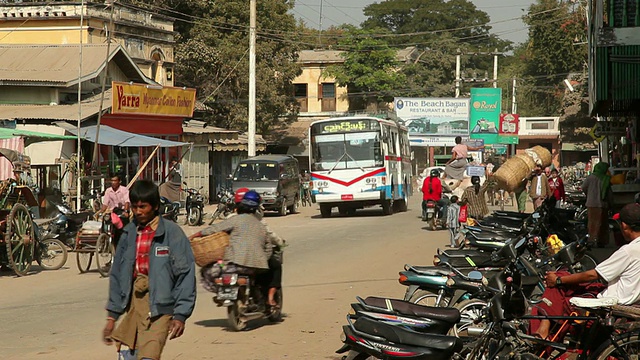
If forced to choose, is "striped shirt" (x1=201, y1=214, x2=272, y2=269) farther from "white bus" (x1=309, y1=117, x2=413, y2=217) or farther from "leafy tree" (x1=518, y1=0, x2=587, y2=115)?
"leafy tree" (x1=518, y1=0, x2=587, y2=115)

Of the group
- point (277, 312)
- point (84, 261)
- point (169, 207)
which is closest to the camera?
point (277, 312)

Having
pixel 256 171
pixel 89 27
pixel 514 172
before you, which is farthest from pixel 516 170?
pixel 89 27

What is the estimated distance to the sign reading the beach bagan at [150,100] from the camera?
28891 mm

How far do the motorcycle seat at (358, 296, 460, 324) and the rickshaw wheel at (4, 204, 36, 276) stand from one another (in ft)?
31.6

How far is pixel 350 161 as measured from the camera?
28688 mm

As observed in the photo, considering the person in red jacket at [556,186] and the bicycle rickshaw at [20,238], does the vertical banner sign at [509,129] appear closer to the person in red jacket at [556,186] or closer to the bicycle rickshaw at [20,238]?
the person in red jacket at [556,186]

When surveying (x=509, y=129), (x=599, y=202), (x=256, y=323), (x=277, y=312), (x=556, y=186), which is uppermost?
(x=509, y=129)

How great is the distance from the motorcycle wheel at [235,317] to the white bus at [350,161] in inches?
720

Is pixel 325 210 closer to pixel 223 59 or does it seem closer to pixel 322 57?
pixel 223 59

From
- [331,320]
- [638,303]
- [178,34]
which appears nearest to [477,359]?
[638,303]

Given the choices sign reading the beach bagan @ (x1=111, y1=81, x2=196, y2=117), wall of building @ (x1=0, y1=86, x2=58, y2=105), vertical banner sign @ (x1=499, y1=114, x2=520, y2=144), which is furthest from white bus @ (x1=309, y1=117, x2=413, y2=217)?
vertical banner sign @ (x1=499, y1=114, x2=520, y2=144)

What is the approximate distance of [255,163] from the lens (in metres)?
31.6

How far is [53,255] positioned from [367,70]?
146 ft

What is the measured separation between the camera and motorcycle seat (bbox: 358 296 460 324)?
6648 mm
